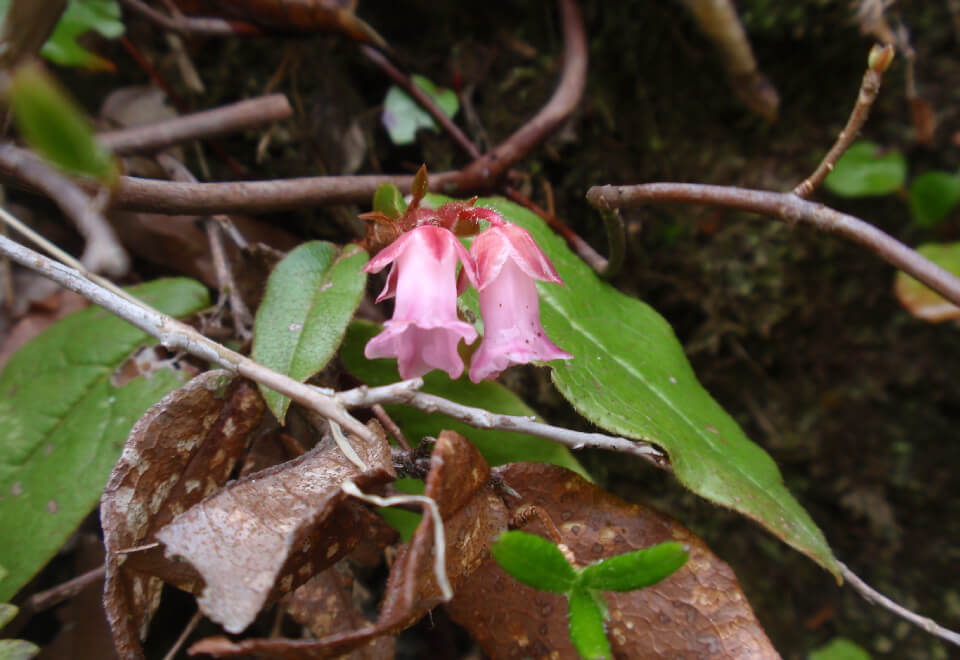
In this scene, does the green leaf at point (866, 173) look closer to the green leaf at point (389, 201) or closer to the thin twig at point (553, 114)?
the thin twig at point (553, 114)

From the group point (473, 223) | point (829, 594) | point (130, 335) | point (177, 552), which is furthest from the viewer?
point (829, 594)

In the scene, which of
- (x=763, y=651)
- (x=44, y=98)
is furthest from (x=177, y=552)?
(x=763, y=651)

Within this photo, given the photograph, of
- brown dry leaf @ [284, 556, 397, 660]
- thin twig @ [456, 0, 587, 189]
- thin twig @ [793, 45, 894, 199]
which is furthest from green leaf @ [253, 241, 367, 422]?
thin twig @ [793, 45, 894, 199]

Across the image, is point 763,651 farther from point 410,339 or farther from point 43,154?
point 43,154

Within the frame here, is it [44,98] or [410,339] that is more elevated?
[44,98]

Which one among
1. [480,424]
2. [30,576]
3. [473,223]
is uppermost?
[473,223]

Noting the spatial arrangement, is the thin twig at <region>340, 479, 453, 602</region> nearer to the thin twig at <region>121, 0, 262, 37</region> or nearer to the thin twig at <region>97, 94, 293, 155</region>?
the thin twig at <region>97, 94, 293, 155</region>
